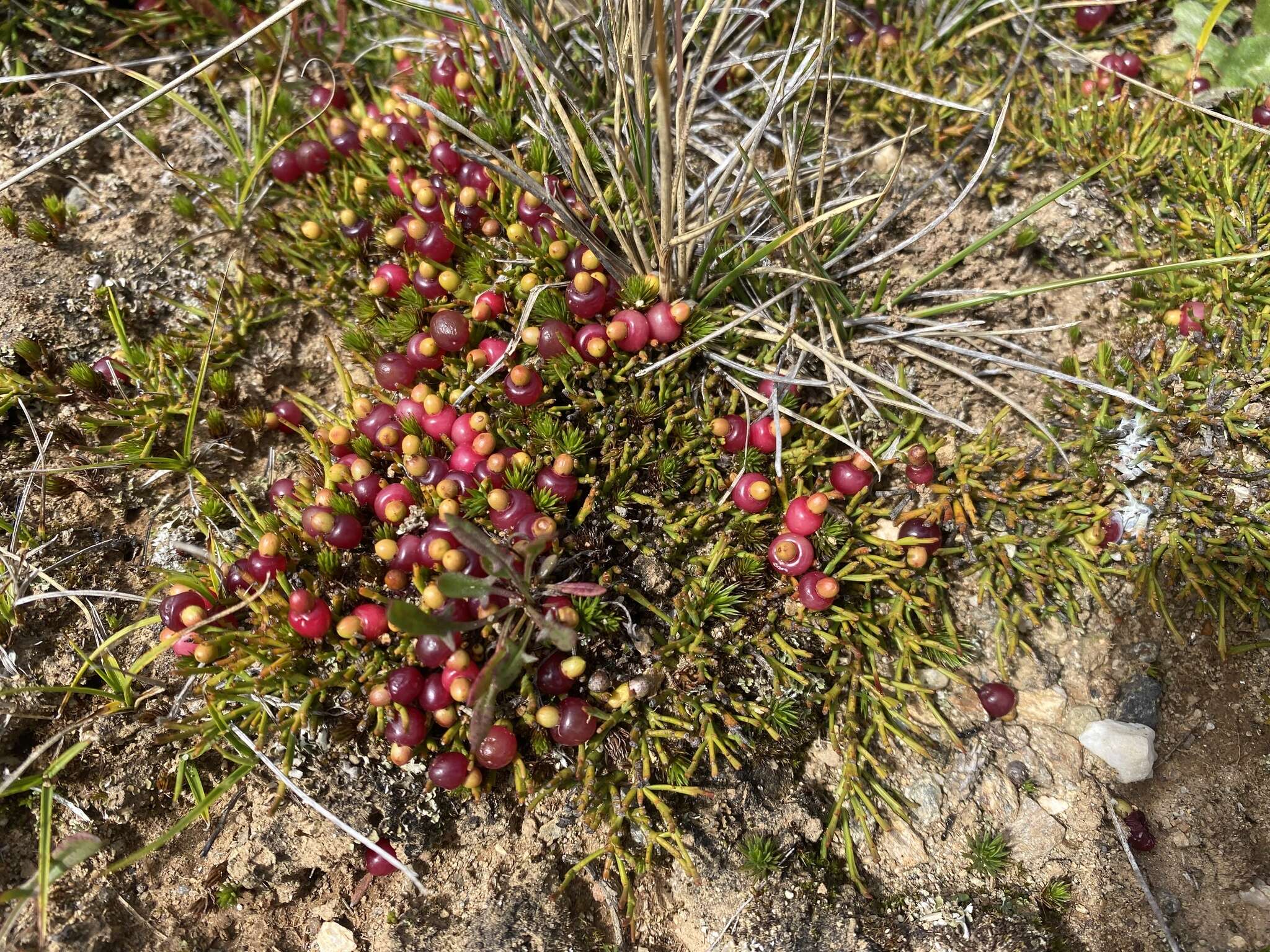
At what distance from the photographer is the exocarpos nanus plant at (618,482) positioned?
2.95 m

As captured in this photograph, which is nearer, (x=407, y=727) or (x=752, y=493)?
(x=407, y=727)

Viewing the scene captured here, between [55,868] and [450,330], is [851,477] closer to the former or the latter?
[450,330]

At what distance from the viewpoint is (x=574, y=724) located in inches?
113

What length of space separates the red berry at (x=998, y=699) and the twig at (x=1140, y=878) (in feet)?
1.57

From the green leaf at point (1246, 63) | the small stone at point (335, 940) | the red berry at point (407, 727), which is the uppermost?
the green leaf at point (1246, 63)

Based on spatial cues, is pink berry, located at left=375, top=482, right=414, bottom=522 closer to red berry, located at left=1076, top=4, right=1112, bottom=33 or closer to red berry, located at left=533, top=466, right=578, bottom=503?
red berry, located at left=533, top=466, right=578, bottom=503

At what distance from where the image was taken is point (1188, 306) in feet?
11.8

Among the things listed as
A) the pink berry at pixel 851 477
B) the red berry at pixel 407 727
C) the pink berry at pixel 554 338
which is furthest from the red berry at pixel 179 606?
the pink berry at pixel 851 477

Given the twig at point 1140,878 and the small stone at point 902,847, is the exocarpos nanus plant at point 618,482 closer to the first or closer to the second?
the small stone at point 902,847

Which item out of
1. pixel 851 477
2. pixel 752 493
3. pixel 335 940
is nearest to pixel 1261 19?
pixel 851 477

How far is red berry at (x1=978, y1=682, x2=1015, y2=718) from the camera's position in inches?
127

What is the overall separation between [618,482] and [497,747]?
3.72ft

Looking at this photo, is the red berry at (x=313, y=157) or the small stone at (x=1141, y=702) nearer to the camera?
the small stone at (x=1141, y=702)

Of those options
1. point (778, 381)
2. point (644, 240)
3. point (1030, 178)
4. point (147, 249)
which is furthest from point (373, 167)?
point (1030, 178)
